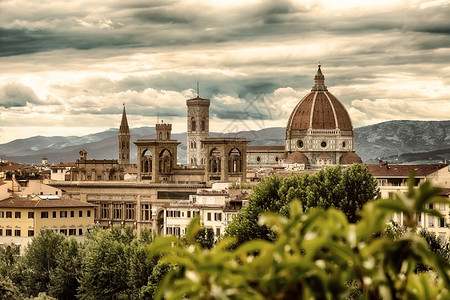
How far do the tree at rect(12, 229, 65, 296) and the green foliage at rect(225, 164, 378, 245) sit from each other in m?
12.1

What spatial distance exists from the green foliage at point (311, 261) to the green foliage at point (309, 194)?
56.2 m

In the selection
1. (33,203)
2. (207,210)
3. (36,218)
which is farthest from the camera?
(33,203)

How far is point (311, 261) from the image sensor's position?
651 centimetres

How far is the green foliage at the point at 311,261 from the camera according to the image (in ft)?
21.4

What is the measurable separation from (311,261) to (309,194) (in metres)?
59.3

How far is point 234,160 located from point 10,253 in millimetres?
38296

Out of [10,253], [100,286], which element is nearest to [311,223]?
[100,286]

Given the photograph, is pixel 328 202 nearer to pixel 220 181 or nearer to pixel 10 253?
pixel 10 253

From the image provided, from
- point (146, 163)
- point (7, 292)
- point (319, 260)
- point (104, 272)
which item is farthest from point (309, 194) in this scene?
point (319, 260)

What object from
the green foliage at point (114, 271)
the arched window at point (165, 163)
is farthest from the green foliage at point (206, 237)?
the arched window at point (165, 163)

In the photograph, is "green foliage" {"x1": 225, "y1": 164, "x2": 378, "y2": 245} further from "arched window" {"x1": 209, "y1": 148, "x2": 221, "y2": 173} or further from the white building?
"arched window" {"x1": 209, "y1": 148, "x2": 221, "y2": 173}

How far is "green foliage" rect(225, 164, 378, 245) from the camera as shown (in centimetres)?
6419

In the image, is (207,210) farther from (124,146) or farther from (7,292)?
(124,146)

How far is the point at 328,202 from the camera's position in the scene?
216 feet
